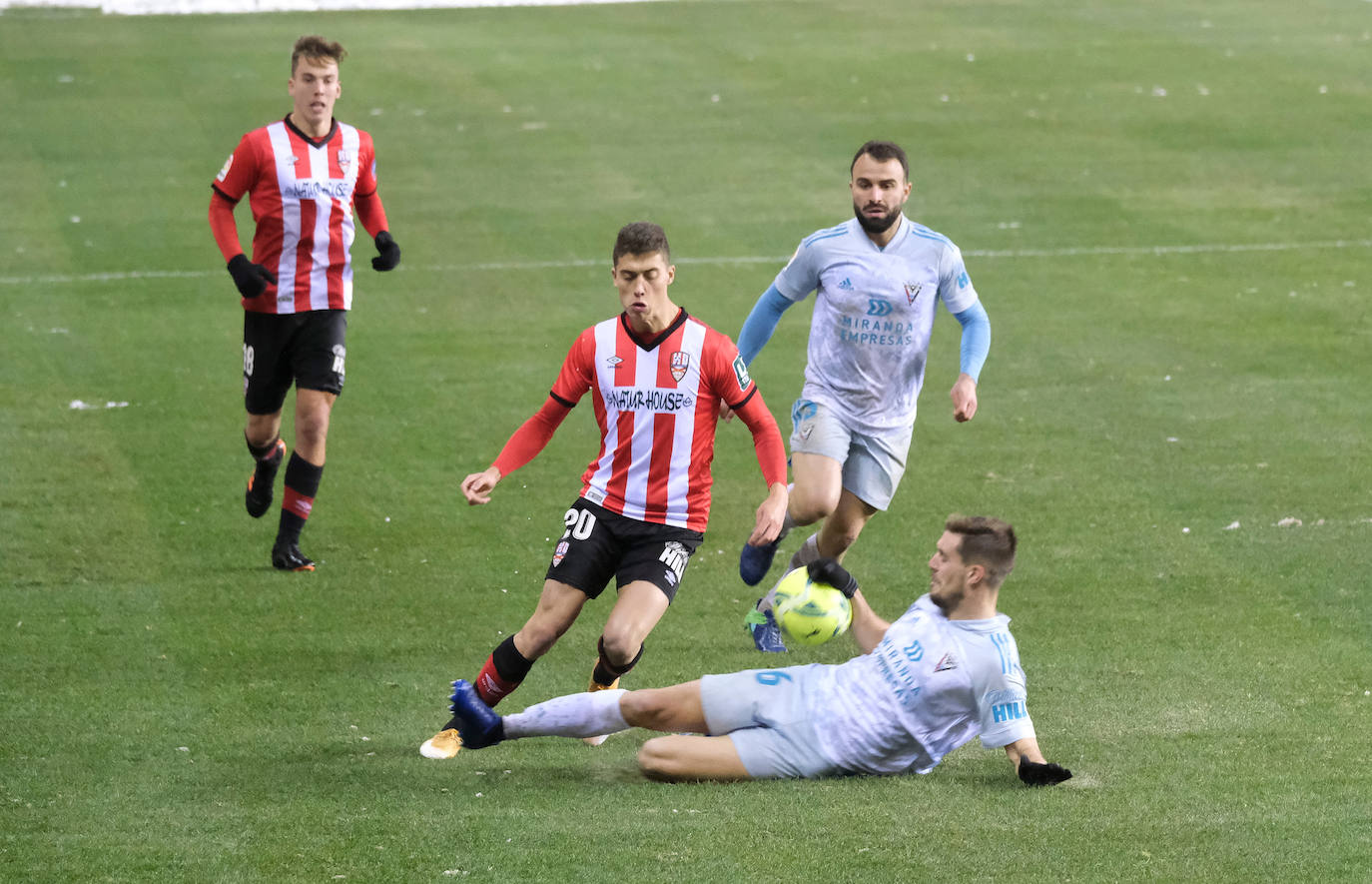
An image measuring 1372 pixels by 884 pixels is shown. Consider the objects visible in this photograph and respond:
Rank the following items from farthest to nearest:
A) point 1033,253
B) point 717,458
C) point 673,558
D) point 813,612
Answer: point 1033,253
point 717,458
point 673,558
point 813,612

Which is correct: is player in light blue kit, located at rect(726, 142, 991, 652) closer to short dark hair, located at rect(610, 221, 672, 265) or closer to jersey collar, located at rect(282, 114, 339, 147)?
short dark hair, located at rect(610, 221, 672, 265)

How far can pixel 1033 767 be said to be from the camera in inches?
236

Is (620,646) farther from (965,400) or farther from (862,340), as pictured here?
(862,340)

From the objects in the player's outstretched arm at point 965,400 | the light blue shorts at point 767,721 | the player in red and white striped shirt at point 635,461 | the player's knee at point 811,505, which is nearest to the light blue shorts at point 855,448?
the player's knee at point 811,505

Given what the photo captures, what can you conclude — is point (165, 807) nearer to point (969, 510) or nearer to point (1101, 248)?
point (969, 510)

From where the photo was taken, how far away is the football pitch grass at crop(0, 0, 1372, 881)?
5828 millimetres

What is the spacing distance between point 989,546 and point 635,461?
4.77 feet

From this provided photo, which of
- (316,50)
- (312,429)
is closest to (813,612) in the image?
(312,429)

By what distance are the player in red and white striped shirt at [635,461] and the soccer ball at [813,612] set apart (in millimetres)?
424

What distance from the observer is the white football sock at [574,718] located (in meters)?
6.36

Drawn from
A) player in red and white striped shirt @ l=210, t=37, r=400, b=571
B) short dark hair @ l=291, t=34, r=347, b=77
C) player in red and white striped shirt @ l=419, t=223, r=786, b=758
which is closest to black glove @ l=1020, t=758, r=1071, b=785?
player in red and white striped shirt @ l=419, t=223, r=786, b=758

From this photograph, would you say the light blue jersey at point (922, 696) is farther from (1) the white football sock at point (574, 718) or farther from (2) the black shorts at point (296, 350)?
(2) the black shorts at point (296, 350)

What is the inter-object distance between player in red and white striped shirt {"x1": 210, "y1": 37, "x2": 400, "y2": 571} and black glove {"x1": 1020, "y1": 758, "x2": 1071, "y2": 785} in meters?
4.43

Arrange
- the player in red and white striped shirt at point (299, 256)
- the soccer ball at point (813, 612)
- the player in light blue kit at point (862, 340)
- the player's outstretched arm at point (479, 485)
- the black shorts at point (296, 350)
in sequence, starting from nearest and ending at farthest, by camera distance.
→ the player's outstretched arm at point (479, 485) < the soccer ball at point (813, 612) < the player in light blue kit at point (862, 340) < the player in red and white striped shirt at point (299, 256) < the black shorts at point (296, 350)
